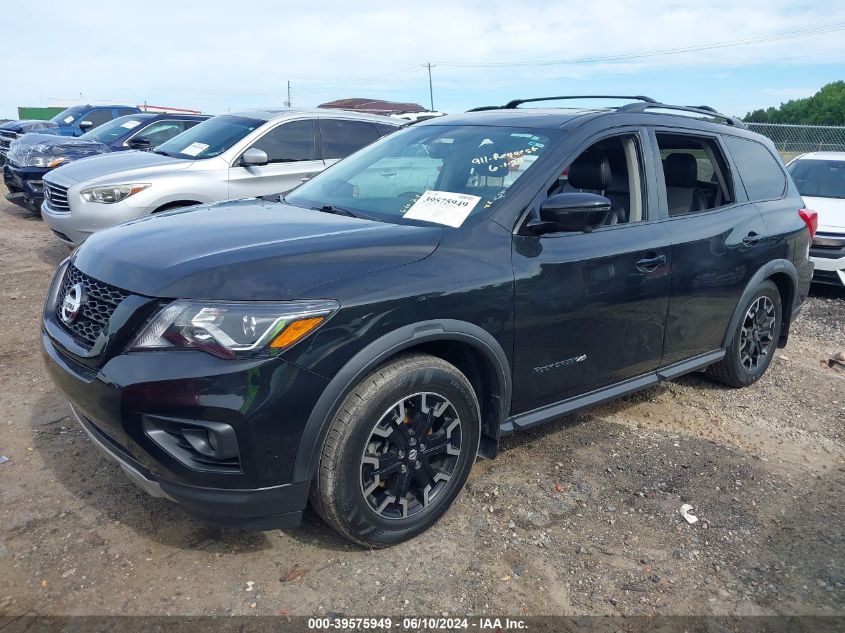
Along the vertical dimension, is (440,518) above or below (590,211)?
below

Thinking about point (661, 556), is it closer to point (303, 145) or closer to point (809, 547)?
point (809, 547)

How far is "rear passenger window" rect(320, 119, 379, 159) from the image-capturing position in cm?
766

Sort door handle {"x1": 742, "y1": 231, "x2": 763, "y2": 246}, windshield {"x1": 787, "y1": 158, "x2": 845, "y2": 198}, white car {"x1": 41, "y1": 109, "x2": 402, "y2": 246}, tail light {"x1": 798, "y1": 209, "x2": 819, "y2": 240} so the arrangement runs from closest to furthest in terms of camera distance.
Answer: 1. door handle {"x1": 742, "y1": 231, "x2": 763, "y2": 246}
2. tail light {"x1": 798, "y1": 209, "x2": 819, "y2": 240}
3. white car {"x1": 41, "y1": 109, "x2": 402, "y2": 246}
4. windshield {"x1": 787, "y1": 158, "x2": 845, "y2": 198}

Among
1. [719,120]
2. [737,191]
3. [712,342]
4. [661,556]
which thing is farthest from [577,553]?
[719,120]

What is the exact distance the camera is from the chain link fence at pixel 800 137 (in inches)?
634

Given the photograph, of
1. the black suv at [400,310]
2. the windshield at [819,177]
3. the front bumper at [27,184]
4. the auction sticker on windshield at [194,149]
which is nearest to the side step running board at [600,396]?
the black suv at [400,310]

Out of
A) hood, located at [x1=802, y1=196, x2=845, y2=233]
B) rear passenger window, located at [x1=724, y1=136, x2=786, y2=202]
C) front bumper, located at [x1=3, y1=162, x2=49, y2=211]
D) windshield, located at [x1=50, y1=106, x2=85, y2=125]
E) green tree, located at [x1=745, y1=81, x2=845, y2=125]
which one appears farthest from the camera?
green tree, located at [x1=745, y1=81, x2=845, y2=125]

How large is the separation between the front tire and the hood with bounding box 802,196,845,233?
21.3 feet

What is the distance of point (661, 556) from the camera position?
2.96 m

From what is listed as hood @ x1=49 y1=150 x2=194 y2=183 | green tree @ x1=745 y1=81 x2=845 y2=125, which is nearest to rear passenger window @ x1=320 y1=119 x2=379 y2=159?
hood @ x1=49 y1=150 x2=194 y2=183

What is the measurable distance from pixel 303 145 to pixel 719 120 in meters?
4.46

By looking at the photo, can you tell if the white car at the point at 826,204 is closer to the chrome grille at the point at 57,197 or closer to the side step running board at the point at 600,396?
the side step running board at the point at 600,396

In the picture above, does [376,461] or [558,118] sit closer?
[376,461]

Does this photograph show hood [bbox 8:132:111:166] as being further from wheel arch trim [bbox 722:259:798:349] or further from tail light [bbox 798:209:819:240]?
tail light [bbox 798:209:819:240]
